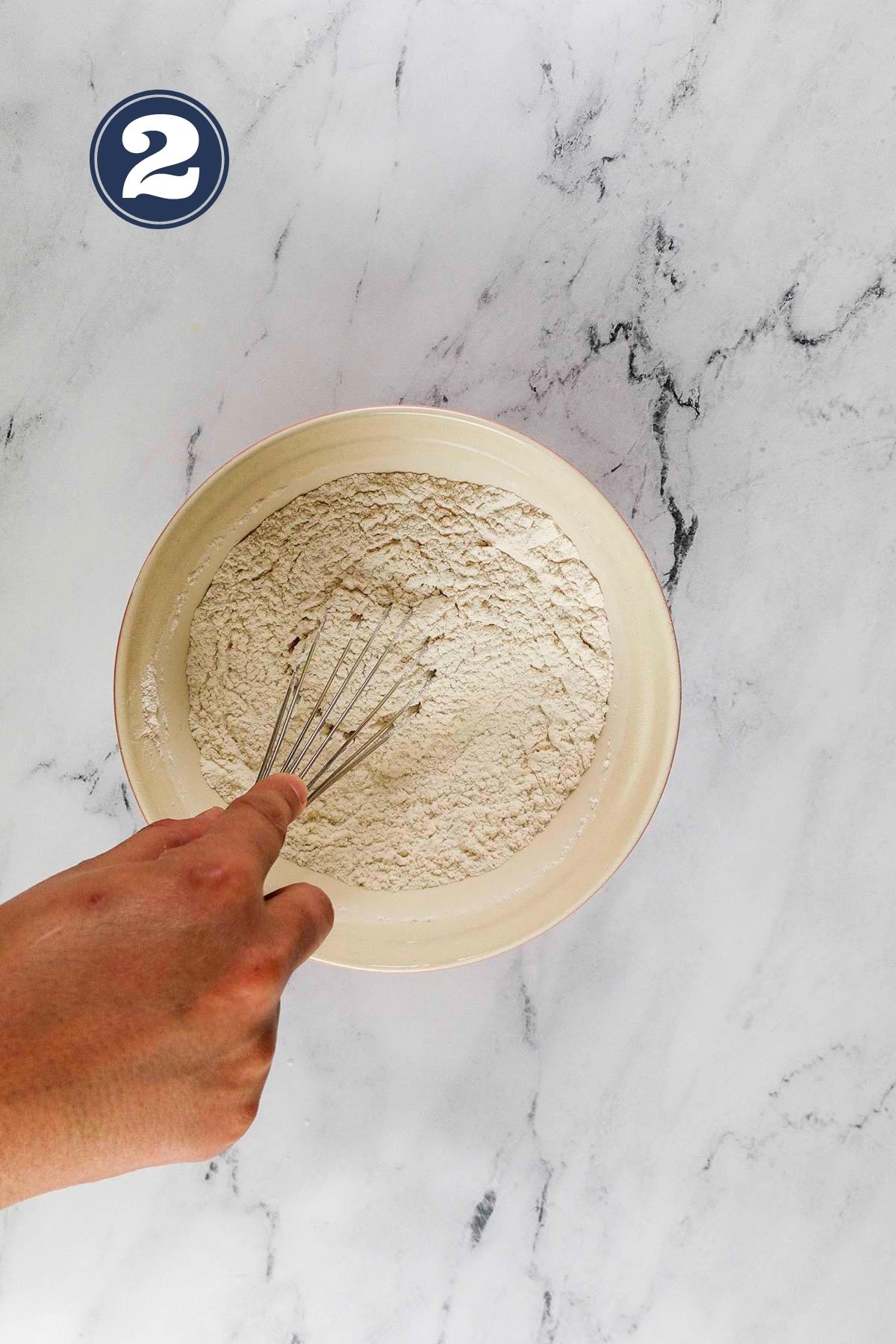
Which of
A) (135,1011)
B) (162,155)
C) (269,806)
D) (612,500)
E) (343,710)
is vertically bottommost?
(135,1011)

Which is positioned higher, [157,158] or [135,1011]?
[157,158]

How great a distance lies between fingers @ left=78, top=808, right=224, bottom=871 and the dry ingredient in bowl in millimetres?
184

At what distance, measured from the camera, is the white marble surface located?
0.78 m

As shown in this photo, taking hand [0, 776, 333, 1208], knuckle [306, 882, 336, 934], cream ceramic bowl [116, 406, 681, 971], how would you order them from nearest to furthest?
hand [0, 776, 333, 1208] → knuckle [306, 882, 336, 934] → cream ceramic bowl [116, 406, 681, 971]

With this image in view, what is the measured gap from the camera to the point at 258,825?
0.51 metres

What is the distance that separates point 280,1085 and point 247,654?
1.25ft

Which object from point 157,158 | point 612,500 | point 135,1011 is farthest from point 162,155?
point 135,1011

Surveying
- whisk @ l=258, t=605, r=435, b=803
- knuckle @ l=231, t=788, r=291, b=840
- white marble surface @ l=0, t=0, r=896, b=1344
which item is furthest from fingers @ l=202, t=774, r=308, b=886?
white marble surface @ l=0, t=0, r=896, b=1344

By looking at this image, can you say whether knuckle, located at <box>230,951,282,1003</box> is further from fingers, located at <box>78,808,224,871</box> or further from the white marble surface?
the white marble surface

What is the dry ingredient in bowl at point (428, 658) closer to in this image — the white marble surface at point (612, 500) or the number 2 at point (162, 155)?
the white marble surface at point (612, 500)

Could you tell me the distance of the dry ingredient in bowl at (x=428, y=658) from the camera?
0.71 m

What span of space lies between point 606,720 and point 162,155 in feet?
1.97

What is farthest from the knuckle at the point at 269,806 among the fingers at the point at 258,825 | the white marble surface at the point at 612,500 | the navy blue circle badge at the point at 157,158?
the navy blue circle badge at the point at 157,158

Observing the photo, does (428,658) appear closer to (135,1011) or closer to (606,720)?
(606,720)
